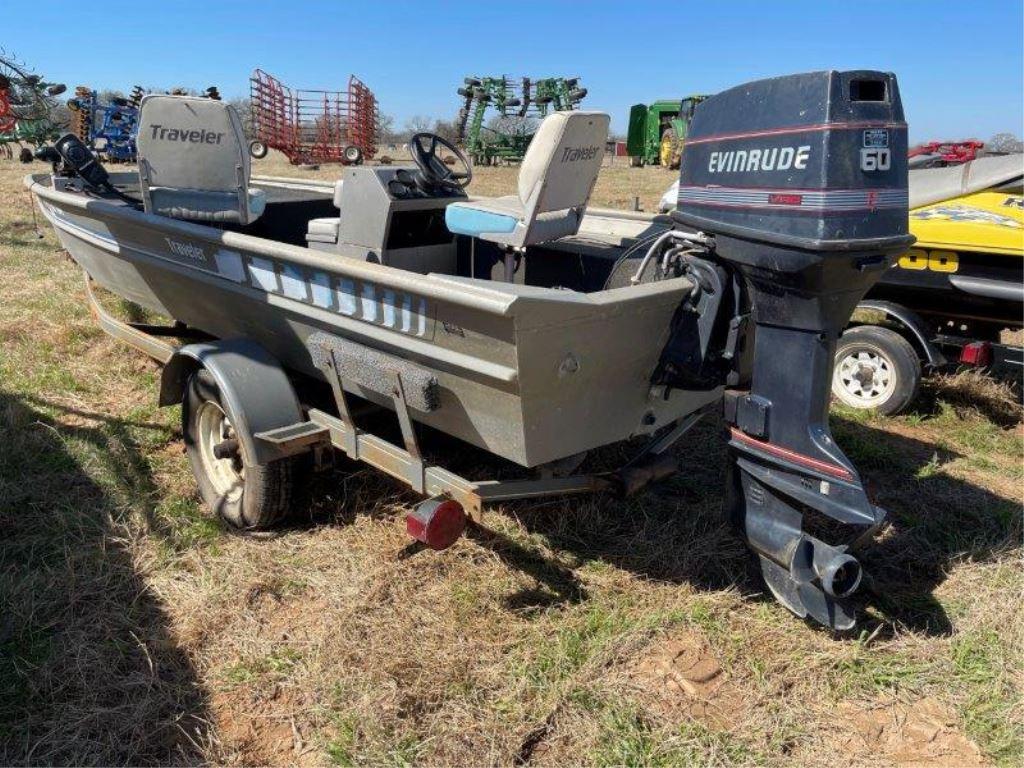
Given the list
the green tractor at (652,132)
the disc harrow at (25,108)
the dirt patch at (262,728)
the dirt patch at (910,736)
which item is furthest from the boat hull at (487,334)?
the green tractor at (652,132)

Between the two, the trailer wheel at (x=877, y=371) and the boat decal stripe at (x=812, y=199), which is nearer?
the boat decal stripe at (x=812, y=199)

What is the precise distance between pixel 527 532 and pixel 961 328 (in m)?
3.42

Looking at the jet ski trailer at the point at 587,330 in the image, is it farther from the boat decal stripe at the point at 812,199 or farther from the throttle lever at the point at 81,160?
the throttle lever at the point at 81,160

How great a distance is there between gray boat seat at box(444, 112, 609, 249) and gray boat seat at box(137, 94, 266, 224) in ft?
4.30

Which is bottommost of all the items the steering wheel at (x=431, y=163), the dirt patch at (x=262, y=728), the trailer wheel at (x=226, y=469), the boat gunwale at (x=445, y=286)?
the dirt patch at (x=262, y=728)

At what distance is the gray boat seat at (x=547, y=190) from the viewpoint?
9.62ft

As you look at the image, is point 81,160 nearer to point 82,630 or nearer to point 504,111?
point 82,630

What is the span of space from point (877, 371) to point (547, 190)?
8.64 ft

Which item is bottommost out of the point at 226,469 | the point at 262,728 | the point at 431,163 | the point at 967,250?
the point at 262,728

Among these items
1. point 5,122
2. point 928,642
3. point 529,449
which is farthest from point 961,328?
point 5,122

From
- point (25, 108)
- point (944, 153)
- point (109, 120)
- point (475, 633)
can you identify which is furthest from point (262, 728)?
point (109, 120)

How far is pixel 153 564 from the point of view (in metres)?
2.81

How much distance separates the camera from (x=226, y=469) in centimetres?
326

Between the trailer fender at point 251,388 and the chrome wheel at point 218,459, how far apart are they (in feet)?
0.68
